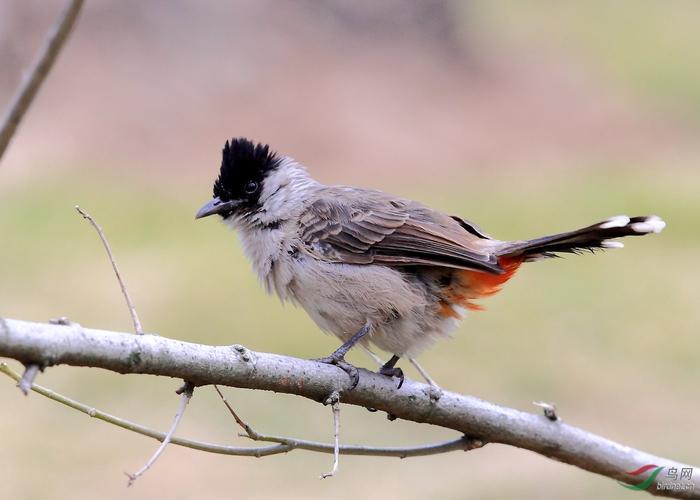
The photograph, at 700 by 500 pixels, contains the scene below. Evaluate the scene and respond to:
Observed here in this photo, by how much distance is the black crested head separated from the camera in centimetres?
473

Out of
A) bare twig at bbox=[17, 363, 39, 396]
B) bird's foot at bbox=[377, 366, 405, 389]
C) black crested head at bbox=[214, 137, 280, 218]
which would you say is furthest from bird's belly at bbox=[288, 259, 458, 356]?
bare twig at bbox=[17, 363, 39, 396]

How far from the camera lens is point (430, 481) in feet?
26.0

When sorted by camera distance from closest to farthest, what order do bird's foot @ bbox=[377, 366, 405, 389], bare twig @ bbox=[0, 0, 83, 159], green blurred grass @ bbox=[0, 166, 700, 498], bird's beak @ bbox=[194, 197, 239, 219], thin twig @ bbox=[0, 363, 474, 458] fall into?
bare twig @ bbox=[0, 0, 83, 159]
thin twig @ bbox=[0, 363, 474, 458]
bird's foot @ bbox=[377, 366, 405, 389]
bird's beak @ bbox=[194, 197, 239, 219]
green blurred grass @ bbox=[0, 166, 700, 498]

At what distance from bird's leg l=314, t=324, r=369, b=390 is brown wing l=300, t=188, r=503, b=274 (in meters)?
0.34

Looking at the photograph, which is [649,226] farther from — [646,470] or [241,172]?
[241,172]

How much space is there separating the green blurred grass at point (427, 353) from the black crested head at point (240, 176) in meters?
3.61

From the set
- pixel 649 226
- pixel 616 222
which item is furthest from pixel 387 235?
pixel 649 226

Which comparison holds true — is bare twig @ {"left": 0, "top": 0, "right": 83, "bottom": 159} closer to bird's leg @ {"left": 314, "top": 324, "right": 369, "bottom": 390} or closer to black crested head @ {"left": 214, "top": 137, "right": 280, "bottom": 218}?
bird's leg @ {"left": 314, "top": 324, "right": 369, "bottom": 390}

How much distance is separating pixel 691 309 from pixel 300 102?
8162 millimetres

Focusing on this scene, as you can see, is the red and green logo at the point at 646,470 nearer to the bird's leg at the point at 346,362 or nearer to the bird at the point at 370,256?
the bird at the point at 370,256

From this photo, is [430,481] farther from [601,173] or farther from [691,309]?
[601,173]

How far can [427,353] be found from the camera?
1027 cm

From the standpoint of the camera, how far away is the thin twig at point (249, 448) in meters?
2.86

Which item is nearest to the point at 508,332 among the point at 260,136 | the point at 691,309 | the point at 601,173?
the point at 691,309
